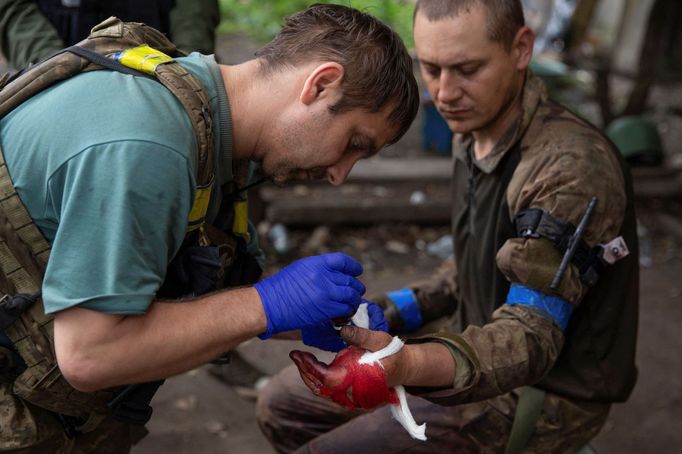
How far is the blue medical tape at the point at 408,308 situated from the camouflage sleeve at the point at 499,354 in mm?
749

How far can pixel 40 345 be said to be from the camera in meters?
1.91

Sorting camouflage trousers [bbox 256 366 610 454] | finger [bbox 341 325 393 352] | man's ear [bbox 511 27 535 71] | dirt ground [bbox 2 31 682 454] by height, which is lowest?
dirt ground [bbox 2 31 682 454]

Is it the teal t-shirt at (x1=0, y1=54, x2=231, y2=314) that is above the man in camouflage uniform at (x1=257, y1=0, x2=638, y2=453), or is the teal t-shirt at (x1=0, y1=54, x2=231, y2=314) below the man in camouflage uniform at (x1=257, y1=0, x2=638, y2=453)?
above

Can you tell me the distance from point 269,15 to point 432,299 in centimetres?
941

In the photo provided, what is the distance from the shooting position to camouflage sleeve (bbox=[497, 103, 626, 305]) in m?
2.31

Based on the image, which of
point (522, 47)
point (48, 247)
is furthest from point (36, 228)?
point (522, 47)

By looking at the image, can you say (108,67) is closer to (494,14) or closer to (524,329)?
(524,329)

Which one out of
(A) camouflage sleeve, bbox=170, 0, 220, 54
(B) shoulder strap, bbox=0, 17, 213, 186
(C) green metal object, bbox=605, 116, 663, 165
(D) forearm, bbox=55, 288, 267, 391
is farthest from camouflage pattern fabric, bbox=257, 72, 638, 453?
(C) green metal object, bbox=605, 116, 663, 165

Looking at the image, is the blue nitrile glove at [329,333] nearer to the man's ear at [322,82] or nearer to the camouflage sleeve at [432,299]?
the man's ear at [322,82]

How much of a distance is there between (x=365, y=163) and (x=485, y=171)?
3874 millimetres

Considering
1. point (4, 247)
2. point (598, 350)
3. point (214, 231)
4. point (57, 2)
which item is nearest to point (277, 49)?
point (214, 231)

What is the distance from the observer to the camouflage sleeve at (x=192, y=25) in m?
3.69

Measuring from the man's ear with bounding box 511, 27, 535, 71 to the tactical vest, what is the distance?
3.89ft

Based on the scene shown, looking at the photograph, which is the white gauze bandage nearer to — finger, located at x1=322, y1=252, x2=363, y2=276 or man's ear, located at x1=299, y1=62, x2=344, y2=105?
finger, located at x1=322, y1=252, x2=363, y2=276
